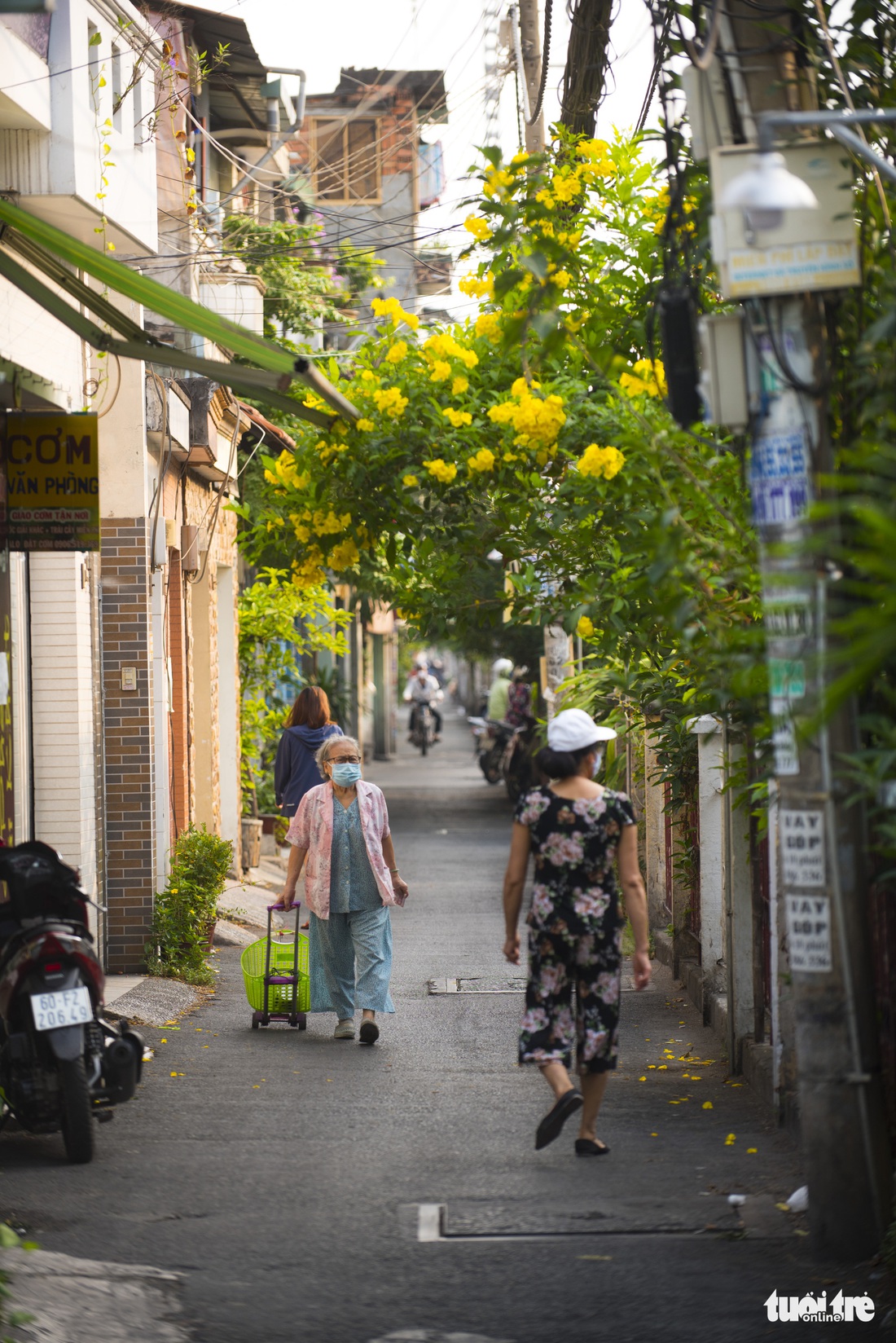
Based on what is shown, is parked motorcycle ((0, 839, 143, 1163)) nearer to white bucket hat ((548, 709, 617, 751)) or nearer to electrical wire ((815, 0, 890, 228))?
white bucket hat ((548, 709, 617, 751))

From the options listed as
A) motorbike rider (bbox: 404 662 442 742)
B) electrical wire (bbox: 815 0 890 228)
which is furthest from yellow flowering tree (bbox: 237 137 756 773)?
motorbike rider (bbox: 404 662 442 742)

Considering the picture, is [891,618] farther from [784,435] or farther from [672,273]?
[672,273]

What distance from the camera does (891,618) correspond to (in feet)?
10.1

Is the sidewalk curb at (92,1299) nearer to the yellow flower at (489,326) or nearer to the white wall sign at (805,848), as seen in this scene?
the white wall sign at (805,848)

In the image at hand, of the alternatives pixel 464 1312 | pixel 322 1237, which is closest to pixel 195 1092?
pixel 322 1237

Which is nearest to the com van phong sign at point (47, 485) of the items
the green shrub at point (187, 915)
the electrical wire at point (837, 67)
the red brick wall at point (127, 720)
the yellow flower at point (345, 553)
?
the yellow flower at point (345, 553)

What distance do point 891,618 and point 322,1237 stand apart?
347 centimetres

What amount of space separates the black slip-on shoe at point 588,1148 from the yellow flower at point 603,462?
2955 mm

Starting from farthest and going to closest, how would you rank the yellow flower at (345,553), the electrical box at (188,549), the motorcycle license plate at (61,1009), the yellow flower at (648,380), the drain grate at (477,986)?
the electrical box at (188,549), the drain grate at (477,986), the yellow flower at (345,553), the yellow flower at (648,380), the motorcycle license plate at (61,1009)

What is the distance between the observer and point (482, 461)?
811 cm

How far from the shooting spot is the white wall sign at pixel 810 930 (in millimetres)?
5109

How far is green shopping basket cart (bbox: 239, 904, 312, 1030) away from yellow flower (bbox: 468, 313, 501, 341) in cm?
348

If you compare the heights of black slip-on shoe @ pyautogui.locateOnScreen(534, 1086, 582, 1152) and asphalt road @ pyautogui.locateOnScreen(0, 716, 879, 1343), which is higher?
black slip-on shoe @ pyautogui.locateOnScreen(534, 1086, 582, 1152)

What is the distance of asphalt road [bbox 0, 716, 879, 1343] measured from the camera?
4883 millimetres
